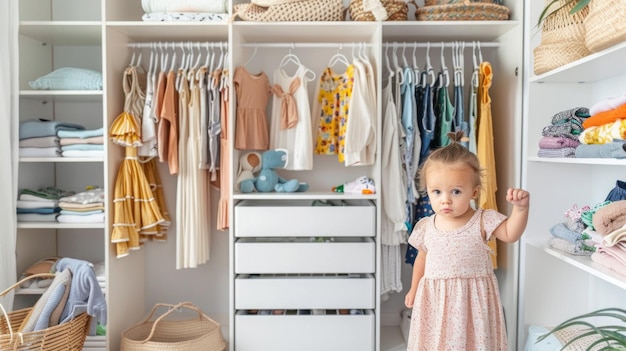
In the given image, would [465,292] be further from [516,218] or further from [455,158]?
[455,158]

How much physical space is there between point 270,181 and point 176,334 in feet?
3.14

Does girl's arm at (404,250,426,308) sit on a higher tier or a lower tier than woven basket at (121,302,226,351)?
higher

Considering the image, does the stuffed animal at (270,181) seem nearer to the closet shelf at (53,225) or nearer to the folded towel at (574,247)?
the closet shelf at (53,225)

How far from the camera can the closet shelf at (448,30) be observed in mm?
2641

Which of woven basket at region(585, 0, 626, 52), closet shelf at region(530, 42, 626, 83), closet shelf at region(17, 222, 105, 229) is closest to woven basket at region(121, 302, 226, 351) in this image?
closet shelf at region(17, 222, 105, 229)

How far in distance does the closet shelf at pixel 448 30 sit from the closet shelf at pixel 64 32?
147cm

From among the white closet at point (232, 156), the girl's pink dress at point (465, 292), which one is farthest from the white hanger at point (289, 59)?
the girl's pink dress at point (465, 292)

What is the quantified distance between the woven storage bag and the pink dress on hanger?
4.46 feet

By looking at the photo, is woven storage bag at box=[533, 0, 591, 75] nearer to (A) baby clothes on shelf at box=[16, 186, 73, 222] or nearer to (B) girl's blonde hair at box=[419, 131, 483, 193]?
(B) girl's blonde hair at box=[419, 131, 483, 193]

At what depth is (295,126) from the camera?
2896mm

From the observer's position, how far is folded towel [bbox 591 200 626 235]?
1816mm

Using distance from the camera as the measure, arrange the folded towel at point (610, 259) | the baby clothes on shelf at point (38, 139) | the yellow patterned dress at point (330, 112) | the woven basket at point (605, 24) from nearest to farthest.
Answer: the woven basket at point (605, 24) < the folded towel at point (610, 259) < the baby clothes on shelf at point (38, 139) < the yellow patterned dress at point (330, 112)

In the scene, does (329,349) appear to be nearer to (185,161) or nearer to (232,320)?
(232,320)

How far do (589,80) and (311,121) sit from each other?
1.37 metres
